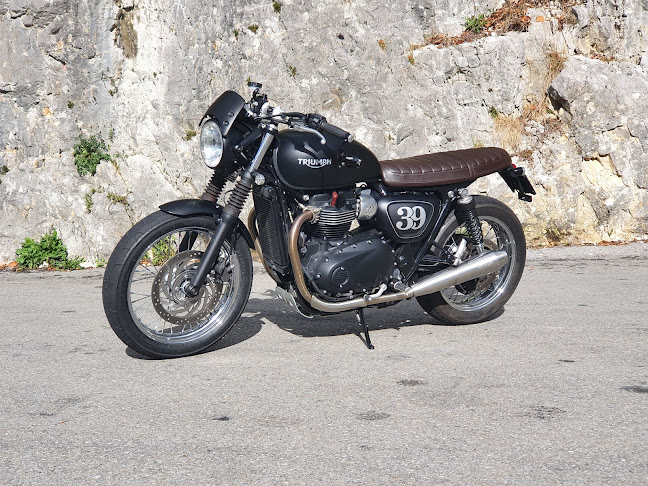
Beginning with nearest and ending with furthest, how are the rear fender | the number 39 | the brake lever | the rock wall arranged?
the brake lever → the number 39 → the rear fender → the rock wall

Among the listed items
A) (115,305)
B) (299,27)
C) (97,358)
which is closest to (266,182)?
(115,305)

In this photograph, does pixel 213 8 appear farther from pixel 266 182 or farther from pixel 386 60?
pixel 266 182

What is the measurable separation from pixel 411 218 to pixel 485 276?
0.85 metres

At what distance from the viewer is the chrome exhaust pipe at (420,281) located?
4.37m

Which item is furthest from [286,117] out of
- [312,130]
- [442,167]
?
[442,167]

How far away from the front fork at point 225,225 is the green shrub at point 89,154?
5.04 meters

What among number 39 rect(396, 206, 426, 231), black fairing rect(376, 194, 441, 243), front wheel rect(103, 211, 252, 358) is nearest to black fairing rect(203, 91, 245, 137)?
front wheel rect(103, 211, 252, 358)

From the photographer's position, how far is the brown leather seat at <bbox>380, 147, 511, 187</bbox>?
15.4 ft

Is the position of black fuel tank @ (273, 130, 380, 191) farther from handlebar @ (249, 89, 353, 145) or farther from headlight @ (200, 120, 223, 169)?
headlight @ (200, 120, 223, 169)

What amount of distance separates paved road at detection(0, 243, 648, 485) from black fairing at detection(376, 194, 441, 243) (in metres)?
0.70

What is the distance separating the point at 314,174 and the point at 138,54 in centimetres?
568

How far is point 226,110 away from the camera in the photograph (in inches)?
167

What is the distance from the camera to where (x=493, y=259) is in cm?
499

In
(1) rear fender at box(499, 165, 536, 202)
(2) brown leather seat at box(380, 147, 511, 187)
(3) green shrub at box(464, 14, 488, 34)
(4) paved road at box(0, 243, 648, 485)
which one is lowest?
(4) paved road at box(0, 243, 648, 485)
